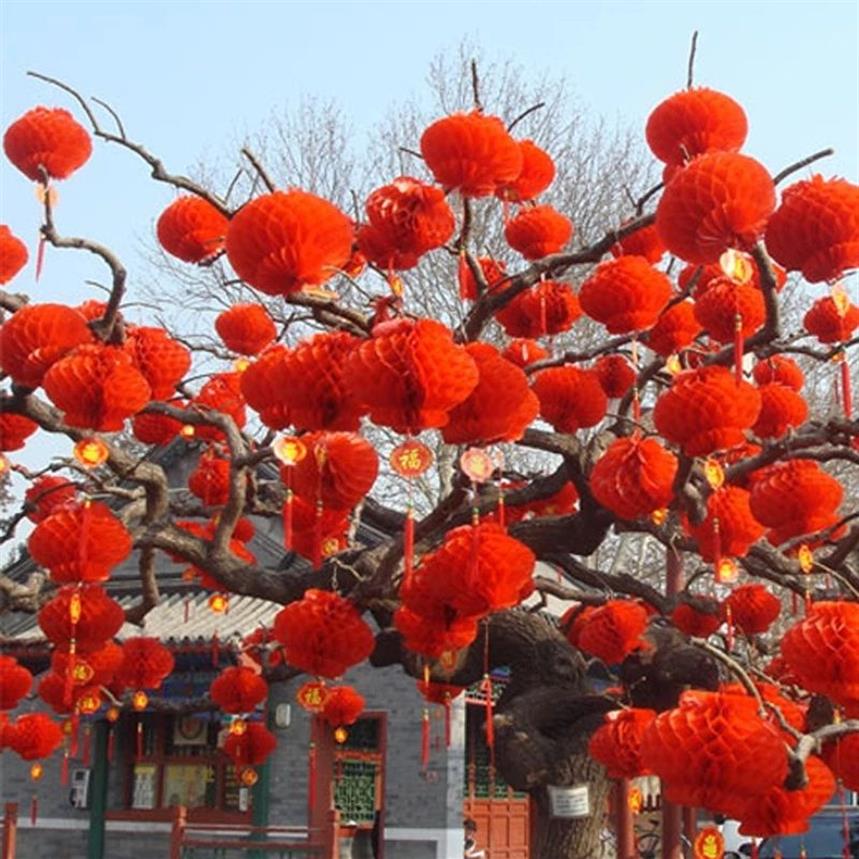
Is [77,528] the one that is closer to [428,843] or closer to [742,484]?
[742,484]

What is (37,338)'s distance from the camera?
6836 mm

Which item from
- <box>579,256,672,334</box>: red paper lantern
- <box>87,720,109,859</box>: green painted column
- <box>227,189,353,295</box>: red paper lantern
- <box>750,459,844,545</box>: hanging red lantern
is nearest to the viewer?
<box>227,189,353,295</box>: red paper lantern

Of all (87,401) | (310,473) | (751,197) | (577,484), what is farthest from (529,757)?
(751,197)

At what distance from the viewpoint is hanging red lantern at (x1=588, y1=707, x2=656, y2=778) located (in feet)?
24.6

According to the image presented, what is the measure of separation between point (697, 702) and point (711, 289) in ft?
8.58

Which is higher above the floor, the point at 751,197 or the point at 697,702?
the point at 751,197

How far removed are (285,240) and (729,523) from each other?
3347mm

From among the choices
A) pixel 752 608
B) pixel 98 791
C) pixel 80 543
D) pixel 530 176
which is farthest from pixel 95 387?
pixel 98 791

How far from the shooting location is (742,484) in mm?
7887

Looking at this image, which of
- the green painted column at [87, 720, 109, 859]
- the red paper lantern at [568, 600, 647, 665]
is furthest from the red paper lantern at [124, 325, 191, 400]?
the green painted column at [87, 720, 109, 859]

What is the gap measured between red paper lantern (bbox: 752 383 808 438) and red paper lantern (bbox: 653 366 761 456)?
1637 mm

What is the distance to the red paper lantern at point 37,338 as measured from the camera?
684cm

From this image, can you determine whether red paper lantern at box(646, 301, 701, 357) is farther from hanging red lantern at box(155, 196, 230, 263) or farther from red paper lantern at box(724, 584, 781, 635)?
hanging red lantern at box(155, 196, 230, 263)

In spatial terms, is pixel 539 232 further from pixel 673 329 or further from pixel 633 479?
pixel 633 479
